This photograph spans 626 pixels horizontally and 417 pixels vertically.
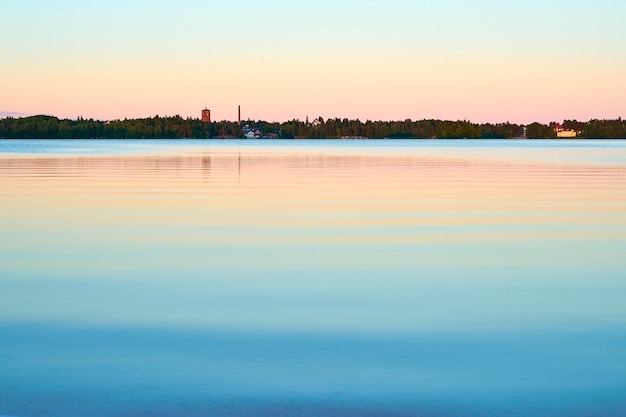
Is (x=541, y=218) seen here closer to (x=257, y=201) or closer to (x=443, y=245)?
(x=443, y=245)

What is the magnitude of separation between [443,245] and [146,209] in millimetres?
8962

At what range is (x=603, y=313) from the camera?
943 cm

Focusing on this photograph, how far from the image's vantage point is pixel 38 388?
6.59 m

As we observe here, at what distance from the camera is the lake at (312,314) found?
6434mm

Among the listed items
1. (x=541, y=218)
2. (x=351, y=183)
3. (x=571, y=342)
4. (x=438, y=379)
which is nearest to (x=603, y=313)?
(x=571, y=342)

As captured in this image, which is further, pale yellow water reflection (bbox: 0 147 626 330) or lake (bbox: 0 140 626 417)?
pale yellow water reflection (bbox: 0 147 626 330)

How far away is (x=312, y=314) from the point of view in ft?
30.4

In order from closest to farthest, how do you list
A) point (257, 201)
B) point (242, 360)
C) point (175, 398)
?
point (175, 398), point (242, 360), point (257, 201)

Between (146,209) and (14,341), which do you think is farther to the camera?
(146,209)

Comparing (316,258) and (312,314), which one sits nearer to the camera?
(312,314)

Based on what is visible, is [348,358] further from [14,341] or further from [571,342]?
[14,341]

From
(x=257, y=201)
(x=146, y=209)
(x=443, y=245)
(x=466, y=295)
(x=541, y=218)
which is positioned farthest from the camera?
(x=257, y=201)

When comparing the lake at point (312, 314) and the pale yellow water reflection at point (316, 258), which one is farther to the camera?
the pale yellow water reflection at point (316, 258)

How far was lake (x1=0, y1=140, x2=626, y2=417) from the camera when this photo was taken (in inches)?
253
